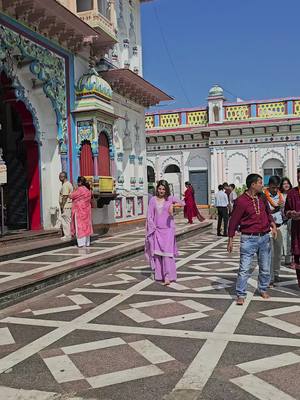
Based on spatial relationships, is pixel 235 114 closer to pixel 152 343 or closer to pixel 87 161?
pixel 87 161

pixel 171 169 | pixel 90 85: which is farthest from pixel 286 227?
pixel 171 169

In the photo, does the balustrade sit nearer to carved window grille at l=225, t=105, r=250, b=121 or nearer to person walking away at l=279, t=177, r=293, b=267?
carved window grille at l=225, t=105, r=250, b=121

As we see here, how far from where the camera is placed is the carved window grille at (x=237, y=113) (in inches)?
966

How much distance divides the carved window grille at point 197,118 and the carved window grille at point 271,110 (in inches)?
119

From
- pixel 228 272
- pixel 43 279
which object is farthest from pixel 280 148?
pixel 43 279

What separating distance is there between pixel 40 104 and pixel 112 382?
30.7 ft

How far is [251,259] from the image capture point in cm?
532

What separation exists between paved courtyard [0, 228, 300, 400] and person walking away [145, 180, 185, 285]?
29 cm

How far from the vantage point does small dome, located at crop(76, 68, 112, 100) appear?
11.8 m

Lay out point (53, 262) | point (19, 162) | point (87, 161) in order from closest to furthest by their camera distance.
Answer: point (53, 262) → point (87, 161) → point (19, 162)

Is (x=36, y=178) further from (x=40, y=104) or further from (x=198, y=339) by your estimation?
(x=198, y=339)

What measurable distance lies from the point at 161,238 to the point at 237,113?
19.3 m

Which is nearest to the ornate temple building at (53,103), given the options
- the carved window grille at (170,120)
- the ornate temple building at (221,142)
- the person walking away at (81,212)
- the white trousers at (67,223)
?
the white trousers at (67,223)

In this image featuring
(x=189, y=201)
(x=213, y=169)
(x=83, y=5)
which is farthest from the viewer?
(x=213, y=169)
